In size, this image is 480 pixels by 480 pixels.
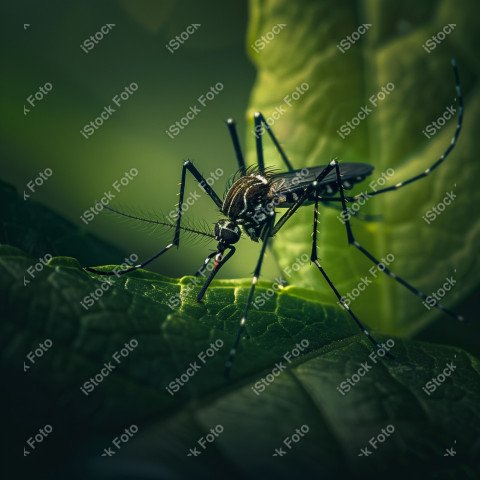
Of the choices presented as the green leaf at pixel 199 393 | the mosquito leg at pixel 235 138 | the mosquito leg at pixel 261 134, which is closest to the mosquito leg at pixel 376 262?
the mosquito leg at pixel 261 134

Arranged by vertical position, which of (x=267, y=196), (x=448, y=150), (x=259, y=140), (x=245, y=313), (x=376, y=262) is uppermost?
(x=259, y=140)

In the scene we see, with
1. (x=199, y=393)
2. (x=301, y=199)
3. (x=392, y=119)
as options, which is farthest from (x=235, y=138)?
(x=199, y=393)

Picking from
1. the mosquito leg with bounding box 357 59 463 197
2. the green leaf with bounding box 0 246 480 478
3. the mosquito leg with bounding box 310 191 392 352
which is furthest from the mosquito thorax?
the green leaf with bounding box 0 246 480 478

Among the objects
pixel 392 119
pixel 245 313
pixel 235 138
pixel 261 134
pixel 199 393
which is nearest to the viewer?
pixel 199 393

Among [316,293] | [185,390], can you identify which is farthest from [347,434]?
[316,293]

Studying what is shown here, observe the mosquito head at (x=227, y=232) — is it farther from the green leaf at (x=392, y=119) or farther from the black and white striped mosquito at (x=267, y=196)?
the green leaf at (x=392, y=119)

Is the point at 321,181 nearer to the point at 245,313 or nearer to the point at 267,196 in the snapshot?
the point at 267,196
